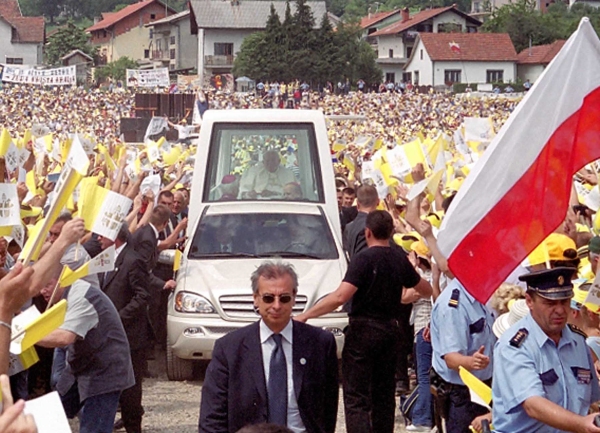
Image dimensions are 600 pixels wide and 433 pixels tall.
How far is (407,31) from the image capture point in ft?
446

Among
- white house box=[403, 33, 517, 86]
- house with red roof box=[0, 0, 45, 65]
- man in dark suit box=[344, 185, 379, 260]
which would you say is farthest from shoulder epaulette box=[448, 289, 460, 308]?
house with red roof box=[0, 0, 45, 65]

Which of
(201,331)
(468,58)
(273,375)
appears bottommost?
(201,331)

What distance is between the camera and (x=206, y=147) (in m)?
12.9

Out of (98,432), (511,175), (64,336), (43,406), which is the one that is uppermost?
(511,175)

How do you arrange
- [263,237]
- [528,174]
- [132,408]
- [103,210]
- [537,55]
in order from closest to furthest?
[528,174]
[103,210]
[132,408]
[263,237]
[537,55]

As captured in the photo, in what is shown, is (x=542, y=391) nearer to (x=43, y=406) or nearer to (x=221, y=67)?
(x=43, y=406)

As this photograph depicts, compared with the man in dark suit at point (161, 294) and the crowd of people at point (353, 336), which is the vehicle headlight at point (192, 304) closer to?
the crowd of people at point (353, 336)

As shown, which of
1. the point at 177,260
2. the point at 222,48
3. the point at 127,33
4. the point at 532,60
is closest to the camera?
the point at 177,260

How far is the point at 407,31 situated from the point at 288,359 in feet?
436

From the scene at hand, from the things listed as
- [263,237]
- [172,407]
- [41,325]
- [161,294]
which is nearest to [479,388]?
[41,325]

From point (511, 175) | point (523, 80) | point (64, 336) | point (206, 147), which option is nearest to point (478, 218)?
point (511, 175)

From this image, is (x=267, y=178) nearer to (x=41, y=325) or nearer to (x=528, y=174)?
(x=528, y=174)

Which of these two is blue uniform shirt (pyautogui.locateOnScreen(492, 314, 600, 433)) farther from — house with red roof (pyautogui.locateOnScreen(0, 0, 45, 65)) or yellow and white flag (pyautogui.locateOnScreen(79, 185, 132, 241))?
house with red roof (pyautogui.locateOnScreen(0, 0, 45, 65))

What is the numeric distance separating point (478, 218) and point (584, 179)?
5.49 metres
